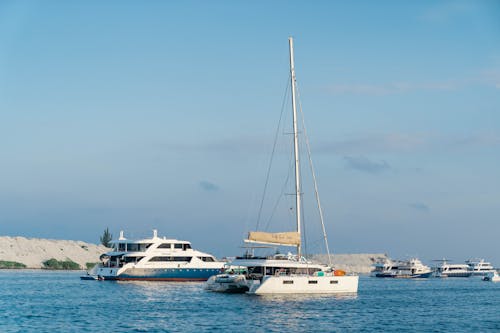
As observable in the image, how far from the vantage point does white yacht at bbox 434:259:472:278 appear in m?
160

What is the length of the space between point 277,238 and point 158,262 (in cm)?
3143

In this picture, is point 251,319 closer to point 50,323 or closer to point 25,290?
point 50,323

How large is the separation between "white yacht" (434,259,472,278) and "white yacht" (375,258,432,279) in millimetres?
6682

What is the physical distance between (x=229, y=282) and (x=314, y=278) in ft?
31.8

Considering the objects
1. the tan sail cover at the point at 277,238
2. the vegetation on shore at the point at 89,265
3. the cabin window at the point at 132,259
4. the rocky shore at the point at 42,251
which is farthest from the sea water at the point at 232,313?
the rocky shore at the point at 42,251

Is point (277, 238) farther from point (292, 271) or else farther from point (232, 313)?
point (232, 313)

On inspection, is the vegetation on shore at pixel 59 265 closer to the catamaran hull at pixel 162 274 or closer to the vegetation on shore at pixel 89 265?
the vegetation on shore at pixel 89 265

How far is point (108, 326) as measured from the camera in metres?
40.4

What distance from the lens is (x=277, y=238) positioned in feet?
196

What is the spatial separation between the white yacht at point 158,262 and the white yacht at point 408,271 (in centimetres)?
6809

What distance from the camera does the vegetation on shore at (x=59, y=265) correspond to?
15873 centimetres

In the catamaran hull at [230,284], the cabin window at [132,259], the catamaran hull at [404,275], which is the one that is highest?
the cabin window at [132,259]

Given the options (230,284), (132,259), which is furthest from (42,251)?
(230,284)

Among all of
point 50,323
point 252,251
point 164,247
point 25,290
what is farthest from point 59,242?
point 50,323
